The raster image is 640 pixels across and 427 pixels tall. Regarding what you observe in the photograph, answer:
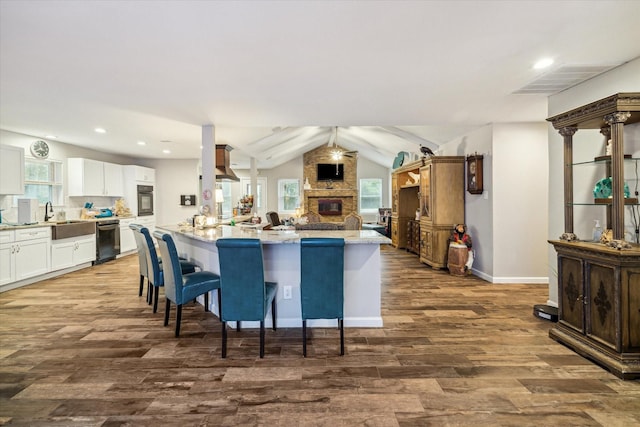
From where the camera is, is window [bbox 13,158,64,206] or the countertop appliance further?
window [bbox 13,158,64,206]

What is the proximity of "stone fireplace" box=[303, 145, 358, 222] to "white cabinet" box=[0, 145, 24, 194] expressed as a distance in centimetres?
777

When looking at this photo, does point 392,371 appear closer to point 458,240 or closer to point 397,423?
point 397,423

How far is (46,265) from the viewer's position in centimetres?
512

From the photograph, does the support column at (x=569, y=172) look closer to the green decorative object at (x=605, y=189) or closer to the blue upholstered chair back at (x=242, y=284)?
the green decorative object at (x=605, y=189)

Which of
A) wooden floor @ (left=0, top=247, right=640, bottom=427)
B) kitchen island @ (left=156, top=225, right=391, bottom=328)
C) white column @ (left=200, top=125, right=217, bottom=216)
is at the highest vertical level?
white column @ (left=200, top=125, right=217, bottom=216)

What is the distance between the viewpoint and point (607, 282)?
2.39 m

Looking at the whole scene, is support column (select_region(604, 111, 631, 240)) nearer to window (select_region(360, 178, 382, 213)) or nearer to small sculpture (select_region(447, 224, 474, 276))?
small sculpture (select_region(447, 224, 474, 276))

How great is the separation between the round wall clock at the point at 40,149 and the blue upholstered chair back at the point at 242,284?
5345mm

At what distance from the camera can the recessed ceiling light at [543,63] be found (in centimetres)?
270

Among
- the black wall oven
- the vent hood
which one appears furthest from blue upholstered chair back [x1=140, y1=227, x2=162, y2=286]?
the black wall oven

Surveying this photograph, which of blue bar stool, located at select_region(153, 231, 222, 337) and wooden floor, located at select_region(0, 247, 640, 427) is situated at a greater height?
blue bar stool, located at select_region(153, 231, 222, 337)

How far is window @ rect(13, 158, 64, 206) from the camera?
223 inches

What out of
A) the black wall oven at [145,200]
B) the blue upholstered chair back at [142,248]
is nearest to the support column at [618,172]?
the blue upholstered chair back at [142,248]

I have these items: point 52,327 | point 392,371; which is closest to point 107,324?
point 52,327
